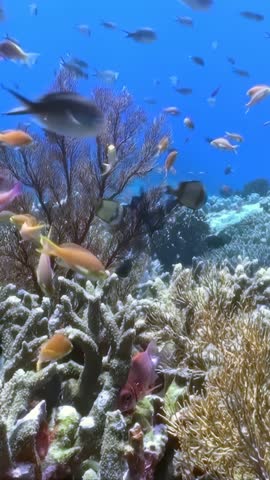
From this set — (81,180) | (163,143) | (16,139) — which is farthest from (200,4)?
(16,139)

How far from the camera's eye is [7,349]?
3.26 metres

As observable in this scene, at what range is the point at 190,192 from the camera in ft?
19.5

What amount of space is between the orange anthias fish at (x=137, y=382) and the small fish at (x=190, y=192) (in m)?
3.32

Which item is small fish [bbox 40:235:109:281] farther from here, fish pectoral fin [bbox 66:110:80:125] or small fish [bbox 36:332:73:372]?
fish pectoral fin [bbox 66:110:80:125]

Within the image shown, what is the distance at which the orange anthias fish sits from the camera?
2.88m

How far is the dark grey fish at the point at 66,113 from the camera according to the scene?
11.9 feet

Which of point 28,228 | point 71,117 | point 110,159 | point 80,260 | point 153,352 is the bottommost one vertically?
point 153,352

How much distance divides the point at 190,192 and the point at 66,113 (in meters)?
2.61

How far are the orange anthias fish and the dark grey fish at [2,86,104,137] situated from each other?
→ 2.12 meters

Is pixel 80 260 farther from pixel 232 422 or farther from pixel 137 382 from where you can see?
pixel 232 422

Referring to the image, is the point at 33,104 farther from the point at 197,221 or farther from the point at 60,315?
the point at 197,221

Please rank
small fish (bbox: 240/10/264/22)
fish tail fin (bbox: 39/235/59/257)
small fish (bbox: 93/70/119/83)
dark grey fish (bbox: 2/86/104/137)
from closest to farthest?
fish tail fin (bbox: 39/235/59/257), dark grey fish (bbox: 2/86/104/137), small fish (bbox: 93/70/119/83), small fish (bbox: 240/10/264/22)

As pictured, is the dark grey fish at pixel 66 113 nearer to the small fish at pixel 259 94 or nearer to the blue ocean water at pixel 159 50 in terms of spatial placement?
the small fish at pixel 259 94

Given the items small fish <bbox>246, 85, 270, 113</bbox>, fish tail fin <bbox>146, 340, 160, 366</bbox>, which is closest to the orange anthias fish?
fish tail fin <bbox>146, 340, 160, 366</bbox>
